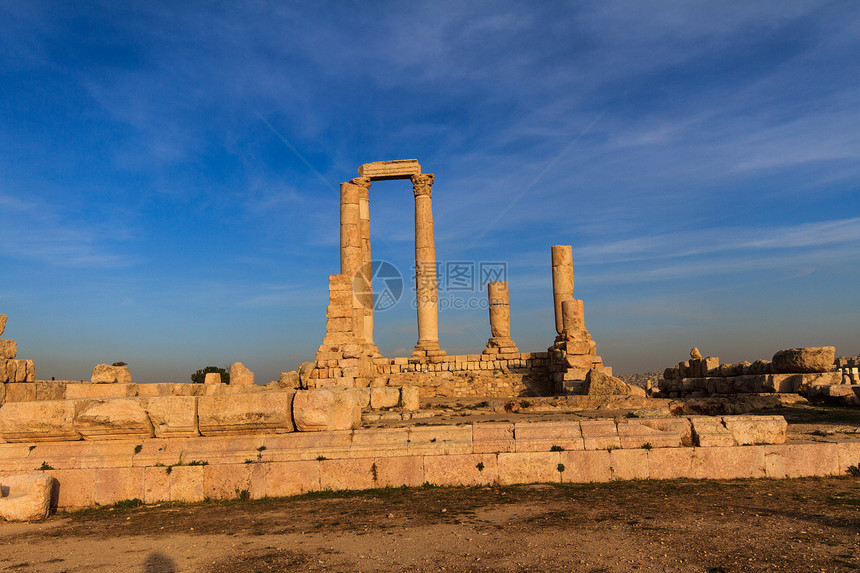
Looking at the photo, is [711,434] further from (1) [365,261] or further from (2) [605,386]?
(1) [365,261]

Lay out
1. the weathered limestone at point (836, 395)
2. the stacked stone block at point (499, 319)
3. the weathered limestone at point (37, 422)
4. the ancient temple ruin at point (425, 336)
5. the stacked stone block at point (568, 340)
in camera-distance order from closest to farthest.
Answer: the weathered limestone at point (37, 422), the weathered limestone at point (836, 395), the stacked stone block at point (568, 340), the ancient temple ruin at point (425, 336), the stacked stone block at point (499, 319)

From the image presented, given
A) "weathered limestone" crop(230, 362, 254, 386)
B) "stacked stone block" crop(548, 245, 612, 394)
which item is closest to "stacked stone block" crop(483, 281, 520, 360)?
"stacked stone block" crop(548, 245, 612, 394)

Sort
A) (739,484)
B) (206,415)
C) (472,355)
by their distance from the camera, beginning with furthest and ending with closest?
(472,355) < (206,415) < (739,484)

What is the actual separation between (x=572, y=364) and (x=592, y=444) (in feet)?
→ 43.5

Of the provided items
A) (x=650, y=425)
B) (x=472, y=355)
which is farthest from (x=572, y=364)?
(x=650, y=425)

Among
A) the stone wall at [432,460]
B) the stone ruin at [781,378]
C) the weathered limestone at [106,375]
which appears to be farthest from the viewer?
the weathered limestone at [106,375]

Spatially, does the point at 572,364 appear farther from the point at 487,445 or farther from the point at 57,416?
the point at 57,416

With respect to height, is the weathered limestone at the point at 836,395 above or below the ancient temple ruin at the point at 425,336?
below

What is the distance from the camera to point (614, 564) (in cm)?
478

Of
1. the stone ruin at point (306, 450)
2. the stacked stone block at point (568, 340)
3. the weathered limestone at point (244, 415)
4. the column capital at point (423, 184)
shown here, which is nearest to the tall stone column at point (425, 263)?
the column capital at point (423, 184)

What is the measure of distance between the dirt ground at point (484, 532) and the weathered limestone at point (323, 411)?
121 cm

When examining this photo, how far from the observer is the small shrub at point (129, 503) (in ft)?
26.1

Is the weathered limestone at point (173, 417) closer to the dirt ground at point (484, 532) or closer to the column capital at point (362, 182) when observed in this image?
the dirt ground at point (484, 532)

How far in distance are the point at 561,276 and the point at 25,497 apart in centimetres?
2144
